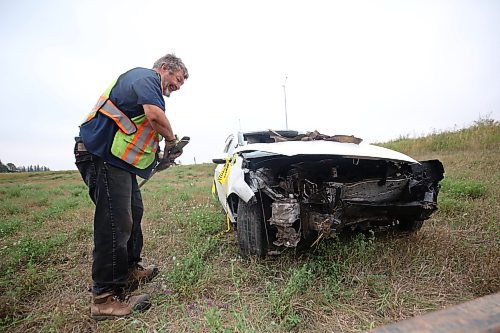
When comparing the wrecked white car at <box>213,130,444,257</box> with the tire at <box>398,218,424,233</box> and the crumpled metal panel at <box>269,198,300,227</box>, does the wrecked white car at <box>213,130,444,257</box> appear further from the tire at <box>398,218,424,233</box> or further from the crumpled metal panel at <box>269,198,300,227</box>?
the tire at <box>398,218,424,233</box>

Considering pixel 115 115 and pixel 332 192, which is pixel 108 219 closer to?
pixel 115 115

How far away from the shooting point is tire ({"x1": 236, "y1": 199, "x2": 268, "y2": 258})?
2.45 metres

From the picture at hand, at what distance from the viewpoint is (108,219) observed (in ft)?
6.59

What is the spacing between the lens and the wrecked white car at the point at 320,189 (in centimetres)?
213

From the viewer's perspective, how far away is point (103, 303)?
2.03 metres

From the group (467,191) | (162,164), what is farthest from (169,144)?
(467,191)

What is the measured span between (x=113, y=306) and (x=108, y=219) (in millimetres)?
617

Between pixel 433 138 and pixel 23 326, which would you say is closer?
pixel 23 326

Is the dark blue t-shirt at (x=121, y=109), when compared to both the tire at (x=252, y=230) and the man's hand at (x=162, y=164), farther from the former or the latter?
the tire at (x=252, y=230)

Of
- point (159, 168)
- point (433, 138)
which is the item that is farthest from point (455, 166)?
point (159, 168)

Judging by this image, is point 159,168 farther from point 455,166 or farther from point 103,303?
point 455,166

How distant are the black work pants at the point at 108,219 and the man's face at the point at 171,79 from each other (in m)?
0.75

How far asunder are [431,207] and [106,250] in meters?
2.60

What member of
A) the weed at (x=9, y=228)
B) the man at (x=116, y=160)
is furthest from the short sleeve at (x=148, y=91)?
the weed at (x=9, y=228)
